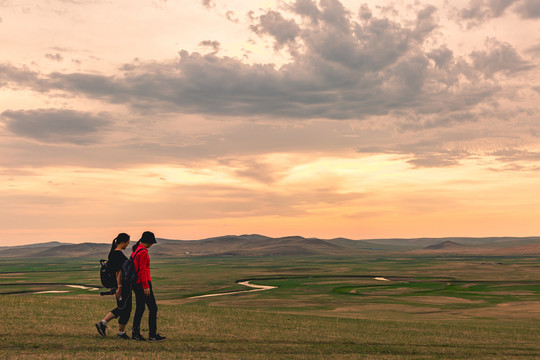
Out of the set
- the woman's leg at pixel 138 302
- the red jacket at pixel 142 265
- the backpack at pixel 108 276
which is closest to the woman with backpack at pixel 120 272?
the backpack at pixel 108 276

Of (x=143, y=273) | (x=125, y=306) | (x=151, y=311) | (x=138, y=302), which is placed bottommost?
(x=151, y=311)

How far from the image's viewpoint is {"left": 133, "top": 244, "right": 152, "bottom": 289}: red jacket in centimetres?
1681

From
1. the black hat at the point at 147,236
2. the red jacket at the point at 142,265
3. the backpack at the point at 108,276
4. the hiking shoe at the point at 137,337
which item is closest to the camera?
the red jacket at the point at 142,265

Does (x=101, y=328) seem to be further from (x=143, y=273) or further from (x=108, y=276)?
(x=143, y=273)

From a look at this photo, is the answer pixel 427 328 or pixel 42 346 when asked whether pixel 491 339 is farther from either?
pixel 42 346

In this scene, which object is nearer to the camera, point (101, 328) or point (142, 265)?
point (142, 265)

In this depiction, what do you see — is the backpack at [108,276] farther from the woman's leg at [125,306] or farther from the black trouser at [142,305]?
the black trouser at [142,305]

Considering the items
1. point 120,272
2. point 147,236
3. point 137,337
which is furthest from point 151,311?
point 147,236

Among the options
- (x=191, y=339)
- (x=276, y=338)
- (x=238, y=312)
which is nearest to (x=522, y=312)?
(x=238, y=312)

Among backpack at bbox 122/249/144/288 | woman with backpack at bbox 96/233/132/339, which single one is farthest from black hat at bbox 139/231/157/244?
backpack at bbox 122/249/144/288

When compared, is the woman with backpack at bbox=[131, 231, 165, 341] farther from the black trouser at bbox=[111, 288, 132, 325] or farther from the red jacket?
the black trouser at bbox=[111, 288, 132, 325]

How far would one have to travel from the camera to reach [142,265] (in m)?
16.9

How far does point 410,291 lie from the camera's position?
88.2 meters

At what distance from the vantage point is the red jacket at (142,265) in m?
16.8
